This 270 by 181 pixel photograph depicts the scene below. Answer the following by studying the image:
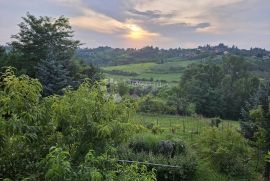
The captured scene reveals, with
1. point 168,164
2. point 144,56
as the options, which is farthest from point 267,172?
point 144,56

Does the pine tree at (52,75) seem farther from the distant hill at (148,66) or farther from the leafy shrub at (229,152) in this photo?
the distant hill at (148,66)

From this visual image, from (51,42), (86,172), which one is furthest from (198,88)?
(86,172)

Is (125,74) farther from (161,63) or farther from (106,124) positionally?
(106,124)

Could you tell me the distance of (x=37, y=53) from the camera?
27.6m

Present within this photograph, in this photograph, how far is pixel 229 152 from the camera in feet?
55.0

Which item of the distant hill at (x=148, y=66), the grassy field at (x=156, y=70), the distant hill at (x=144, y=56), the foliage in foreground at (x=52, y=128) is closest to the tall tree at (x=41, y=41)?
the foliage in foreground at (x=52, y=128)

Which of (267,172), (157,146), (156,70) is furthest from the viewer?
(156,70)

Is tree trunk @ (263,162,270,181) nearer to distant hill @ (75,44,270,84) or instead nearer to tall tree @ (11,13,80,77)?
tall tree @ (11,13,80,77)

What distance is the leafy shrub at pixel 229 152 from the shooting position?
55.2ft

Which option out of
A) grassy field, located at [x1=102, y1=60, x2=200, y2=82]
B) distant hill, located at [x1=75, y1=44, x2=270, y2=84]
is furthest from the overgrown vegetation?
grassy field, located at [x1=102, y1=60, x2=200, y2=82]

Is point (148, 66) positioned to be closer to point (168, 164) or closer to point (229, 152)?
point (229, 152)

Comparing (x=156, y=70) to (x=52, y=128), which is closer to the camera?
(x=52, y=128)

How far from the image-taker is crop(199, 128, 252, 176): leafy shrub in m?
16.8

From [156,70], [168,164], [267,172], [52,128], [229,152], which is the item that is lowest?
[267,172]
